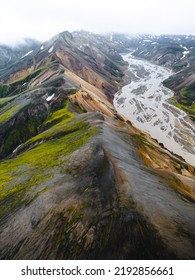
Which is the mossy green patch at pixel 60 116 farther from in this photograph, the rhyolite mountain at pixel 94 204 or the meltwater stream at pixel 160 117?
the meltwater stream at pixel 160 117

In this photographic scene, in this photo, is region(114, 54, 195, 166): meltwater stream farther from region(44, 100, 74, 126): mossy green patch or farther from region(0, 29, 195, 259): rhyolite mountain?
region(0, 29, 195, 259): rhyolite mountain

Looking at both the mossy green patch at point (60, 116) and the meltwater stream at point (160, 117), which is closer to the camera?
the mossy green patch at point (60, 116)

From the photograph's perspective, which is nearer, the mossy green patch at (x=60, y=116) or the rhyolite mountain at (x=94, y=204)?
the rhyolite mountain at (x=94, y=204)

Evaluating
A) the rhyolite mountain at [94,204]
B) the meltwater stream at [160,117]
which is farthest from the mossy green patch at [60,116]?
the meltwater stream at [160,117]

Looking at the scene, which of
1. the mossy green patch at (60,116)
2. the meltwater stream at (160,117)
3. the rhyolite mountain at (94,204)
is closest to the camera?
the rhyolite mountain at (94,204)

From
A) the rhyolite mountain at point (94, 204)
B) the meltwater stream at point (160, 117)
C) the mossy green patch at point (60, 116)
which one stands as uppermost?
the rhyolite mountain at point (94, 204)

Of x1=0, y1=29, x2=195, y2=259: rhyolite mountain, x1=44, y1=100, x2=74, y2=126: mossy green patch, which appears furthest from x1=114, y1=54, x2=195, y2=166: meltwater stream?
x1=0, y1=29, x2=195, y2=259: rhyolite mountain

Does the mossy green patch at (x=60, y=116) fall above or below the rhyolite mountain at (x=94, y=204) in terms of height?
below

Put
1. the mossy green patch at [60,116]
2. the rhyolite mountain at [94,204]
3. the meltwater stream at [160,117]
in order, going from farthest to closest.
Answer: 1. the meltwater stream at [160,117]
2. the mossy green patch at [60,116]
3. the rhyolite mountain at [94,204]

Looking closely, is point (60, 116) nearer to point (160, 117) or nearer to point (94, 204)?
point (94, 204)
